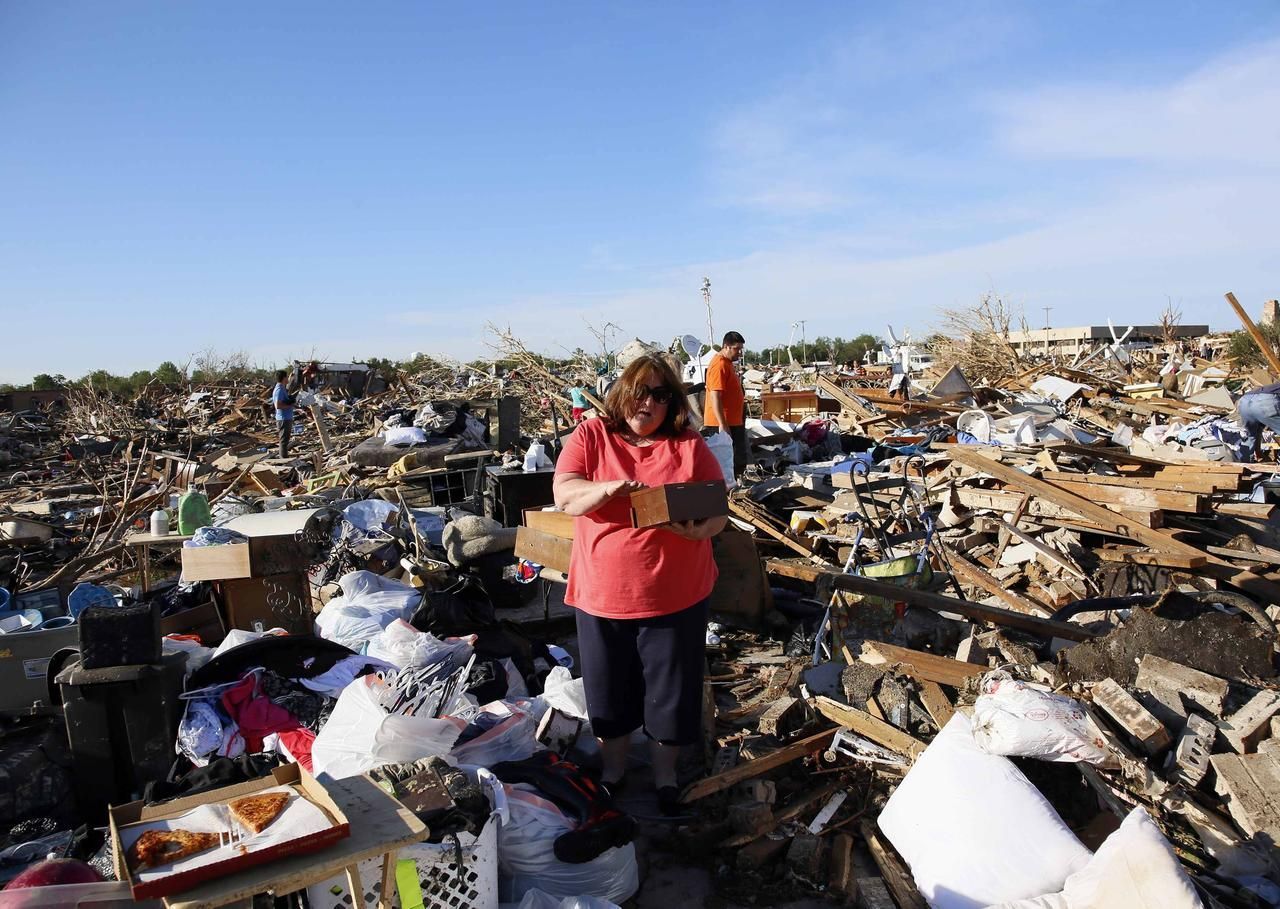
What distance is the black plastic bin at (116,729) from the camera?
3.42m

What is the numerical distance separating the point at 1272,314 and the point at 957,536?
21.7 metres

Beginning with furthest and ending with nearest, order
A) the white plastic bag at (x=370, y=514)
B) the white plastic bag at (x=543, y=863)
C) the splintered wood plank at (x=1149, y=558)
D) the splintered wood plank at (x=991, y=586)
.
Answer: the white plastic bag at (x=370, y=514) → the splintered wood plank at (x=1149, y=558) → the splintered wood plank at (x=991, y=586) → the white plastic bag at (x=543, y=863)

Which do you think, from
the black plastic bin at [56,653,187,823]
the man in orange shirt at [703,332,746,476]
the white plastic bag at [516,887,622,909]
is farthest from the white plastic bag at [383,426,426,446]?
the white plastic bag at [516,887,622,909]

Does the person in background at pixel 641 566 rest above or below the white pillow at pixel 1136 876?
above

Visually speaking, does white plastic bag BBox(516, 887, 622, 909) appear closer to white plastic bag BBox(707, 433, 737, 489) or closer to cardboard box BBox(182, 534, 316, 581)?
cardboard box BBox(182, 534, 316, 581)

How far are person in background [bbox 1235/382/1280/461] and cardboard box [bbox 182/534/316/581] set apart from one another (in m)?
9.58

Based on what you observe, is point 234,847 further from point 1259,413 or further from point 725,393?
point 1259,413

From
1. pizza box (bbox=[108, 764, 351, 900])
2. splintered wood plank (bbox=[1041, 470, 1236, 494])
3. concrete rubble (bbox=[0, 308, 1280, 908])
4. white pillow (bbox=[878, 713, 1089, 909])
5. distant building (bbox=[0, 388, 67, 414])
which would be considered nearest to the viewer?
pizza box (bbox=[108, 764, 351, 900])

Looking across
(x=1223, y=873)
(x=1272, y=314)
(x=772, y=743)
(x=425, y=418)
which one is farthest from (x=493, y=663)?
(x=1272, y=314)

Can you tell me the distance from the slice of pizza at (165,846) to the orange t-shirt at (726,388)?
6.42 metres

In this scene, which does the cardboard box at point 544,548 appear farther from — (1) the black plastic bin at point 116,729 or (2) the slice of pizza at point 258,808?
(2) the slice of pizza at point 258,808

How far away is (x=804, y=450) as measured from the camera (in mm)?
11156

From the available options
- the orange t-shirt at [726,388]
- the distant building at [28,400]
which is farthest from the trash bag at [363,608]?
the distant building at [28,400]

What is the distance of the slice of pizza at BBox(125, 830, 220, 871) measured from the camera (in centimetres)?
192
